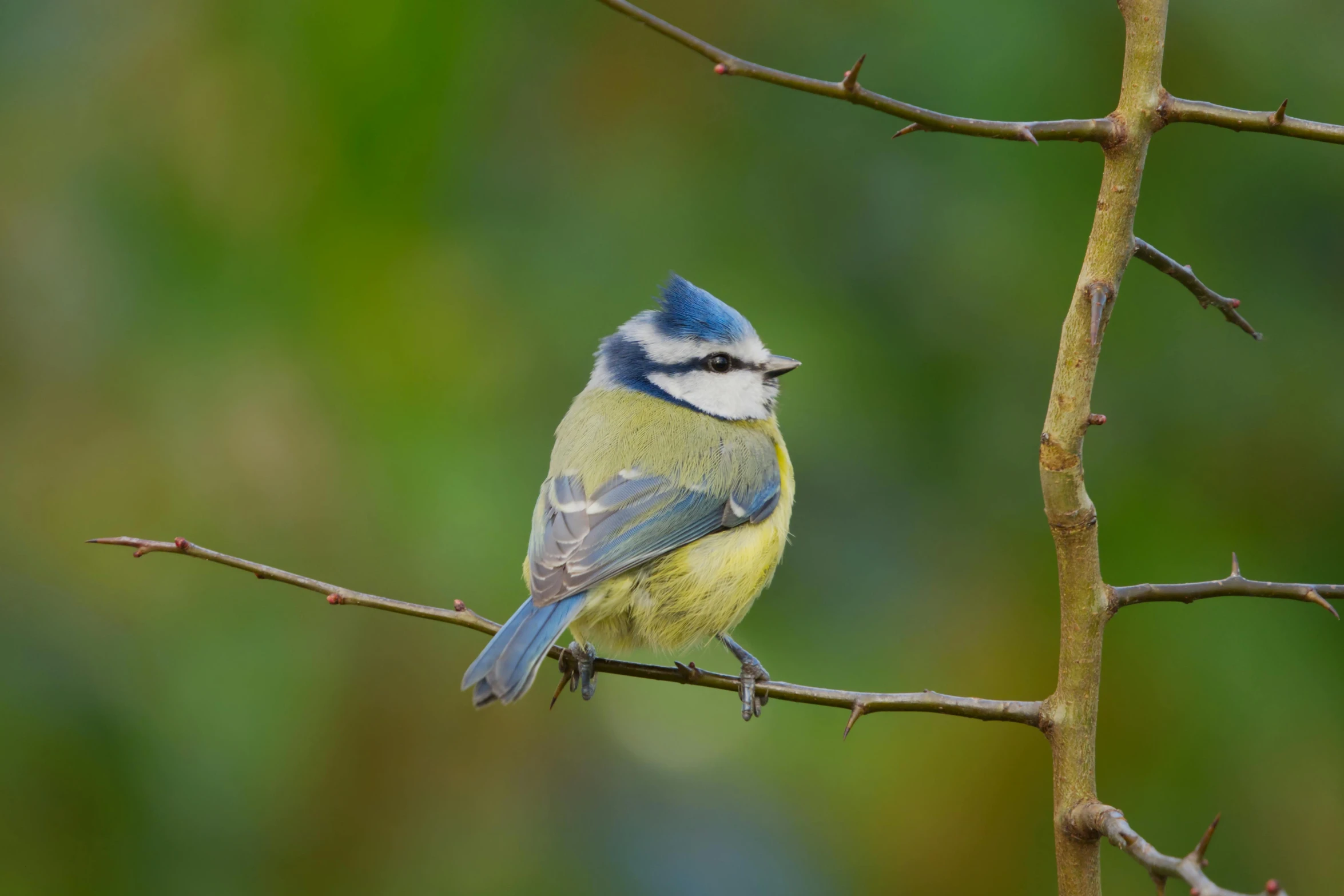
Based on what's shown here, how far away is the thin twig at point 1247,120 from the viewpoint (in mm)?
1171

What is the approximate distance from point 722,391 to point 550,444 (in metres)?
0.62

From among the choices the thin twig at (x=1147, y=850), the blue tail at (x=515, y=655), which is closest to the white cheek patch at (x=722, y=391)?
the blue tail at (x=515, y=655)

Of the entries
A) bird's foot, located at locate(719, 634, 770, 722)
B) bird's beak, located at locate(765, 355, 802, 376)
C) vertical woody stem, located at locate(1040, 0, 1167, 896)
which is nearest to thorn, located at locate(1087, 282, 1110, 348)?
vertical woody stem, located at locate(1040, 0, 1167, 896)

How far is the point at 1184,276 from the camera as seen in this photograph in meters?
1.36

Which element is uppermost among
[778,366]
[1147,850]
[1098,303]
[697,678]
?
[1098,303]

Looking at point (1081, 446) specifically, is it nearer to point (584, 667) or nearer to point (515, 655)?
point (515, 655)

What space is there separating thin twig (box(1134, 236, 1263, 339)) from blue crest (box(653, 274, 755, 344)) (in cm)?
138

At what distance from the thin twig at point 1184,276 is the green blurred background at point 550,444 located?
1557 mm

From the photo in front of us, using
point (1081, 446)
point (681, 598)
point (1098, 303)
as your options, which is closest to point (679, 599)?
point (681, 598)

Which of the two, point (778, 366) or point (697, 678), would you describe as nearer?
point (697, 678)

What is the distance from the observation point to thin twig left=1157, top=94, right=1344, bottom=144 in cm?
117

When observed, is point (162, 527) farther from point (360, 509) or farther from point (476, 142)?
point (476, 142)

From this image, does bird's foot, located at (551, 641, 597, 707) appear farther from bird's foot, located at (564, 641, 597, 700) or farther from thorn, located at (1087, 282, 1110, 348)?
thorn, located at (1087, 282, 1110, 348)

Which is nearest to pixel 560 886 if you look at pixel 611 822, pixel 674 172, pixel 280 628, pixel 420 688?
pixel 611 822
